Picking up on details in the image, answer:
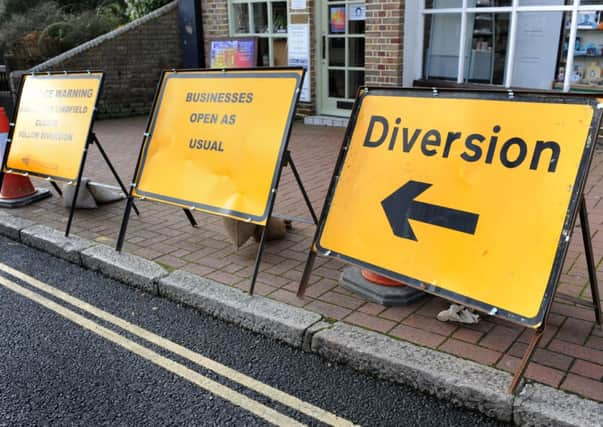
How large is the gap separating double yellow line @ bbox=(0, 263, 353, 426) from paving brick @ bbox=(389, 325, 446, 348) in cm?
68

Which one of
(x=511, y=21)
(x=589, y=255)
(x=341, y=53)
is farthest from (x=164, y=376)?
(x=341, y=53)

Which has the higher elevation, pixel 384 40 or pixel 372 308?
pixel 384 40

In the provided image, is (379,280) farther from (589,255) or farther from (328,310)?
(589,255)

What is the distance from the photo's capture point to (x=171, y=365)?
129 inches

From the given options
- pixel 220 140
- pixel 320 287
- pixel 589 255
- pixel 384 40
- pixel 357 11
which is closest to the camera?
pixel 589 255

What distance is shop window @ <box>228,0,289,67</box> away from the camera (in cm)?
1022

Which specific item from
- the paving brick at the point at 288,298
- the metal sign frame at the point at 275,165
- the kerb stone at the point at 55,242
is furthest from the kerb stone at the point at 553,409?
the kerb stone at the point at 55,242

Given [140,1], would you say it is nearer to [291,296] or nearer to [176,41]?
[176,41]

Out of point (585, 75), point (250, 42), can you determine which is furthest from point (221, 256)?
point (250, 42)

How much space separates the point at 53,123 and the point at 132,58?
7.22 meters

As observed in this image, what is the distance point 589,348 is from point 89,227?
4.25m

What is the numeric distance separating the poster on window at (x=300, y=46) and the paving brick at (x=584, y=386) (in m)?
7.58

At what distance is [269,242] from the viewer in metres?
4.77

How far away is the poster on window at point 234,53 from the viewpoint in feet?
31.8
